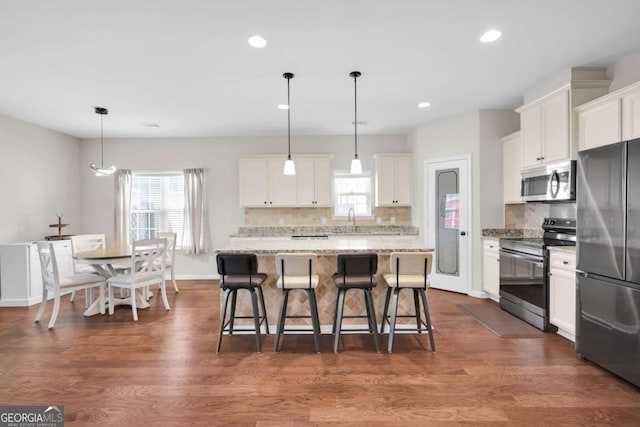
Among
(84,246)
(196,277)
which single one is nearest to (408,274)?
(196,277)

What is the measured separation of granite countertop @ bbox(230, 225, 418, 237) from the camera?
18.7 ft

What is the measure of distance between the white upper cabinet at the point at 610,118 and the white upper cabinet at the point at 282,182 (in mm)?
3528

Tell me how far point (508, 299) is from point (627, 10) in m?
2.94

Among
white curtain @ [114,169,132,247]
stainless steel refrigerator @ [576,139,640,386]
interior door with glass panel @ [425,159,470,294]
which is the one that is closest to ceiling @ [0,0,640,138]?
interior door with glass panel @ [425,159,470,294]

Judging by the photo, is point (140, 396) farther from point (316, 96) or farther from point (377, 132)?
point (377, 132)

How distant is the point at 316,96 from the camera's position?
388 centimetres

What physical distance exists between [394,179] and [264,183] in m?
2.33

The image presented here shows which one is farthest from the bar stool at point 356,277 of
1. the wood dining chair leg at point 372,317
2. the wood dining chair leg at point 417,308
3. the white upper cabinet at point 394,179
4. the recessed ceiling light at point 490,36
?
the white upper cabinet at point 394,179

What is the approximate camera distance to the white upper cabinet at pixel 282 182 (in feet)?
18.3

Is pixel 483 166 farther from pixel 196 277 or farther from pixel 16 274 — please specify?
pixel 16 274

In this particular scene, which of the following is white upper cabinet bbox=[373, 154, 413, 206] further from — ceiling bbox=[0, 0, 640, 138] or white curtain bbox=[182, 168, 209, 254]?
white curtain bbox=[182, 168, 209, 254]

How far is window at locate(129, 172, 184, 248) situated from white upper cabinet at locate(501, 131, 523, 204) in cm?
546

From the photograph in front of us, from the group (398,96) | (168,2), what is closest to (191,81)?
(168,2)

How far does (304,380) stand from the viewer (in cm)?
239
